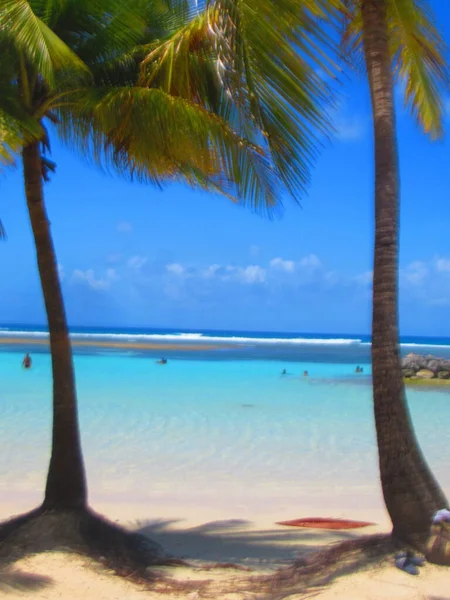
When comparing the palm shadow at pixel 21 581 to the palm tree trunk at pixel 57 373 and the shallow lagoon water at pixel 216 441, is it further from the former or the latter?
the shallow lagoon water at pixel 216 441

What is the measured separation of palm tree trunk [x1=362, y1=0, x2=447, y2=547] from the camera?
16.2ft

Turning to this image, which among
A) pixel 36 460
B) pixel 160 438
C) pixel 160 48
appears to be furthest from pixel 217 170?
pixel 160 438

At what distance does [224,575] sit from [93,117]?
4.53 m

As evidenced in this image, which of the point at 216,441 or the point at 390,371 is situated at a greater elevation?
the point at 390,371

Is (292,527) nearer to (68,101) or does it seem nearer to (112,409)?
(68,101)

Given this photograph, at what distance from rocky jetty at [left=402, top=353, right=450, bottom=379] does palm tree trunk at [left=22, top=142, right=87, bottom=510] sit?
81.8 feet

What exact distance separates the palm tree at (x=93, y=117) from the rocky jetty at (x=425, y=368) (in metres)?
24.9

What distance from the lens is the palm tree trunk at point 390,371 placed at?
4941mm

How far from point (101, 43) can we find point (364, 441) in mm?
10368

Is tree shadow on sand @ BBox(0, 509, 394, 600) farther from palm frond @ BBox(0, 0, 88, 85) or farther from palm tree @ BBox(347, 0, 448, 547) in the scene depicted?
palm frond @ BBox(0, 0, 88, 85)

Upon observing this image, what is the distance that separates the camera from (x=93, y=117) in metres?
6.52

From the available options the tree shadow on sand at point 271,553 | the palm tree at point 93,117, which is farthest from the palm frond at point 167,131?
the tree shadow on sand at point 271,553

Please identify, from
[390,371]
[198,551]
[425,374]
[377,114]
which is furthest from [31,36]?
[425,374]

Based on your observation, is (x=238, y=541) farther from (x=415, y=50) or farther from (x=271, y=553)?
(x=415, y=50)
